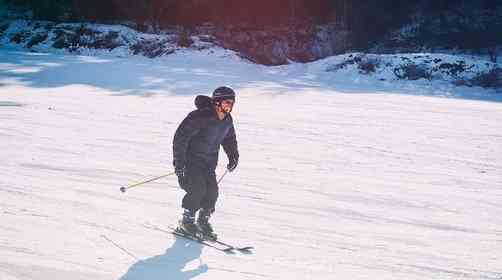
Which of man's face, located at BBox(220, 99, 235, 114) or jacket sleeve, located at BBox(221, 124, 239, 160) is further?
jacket sleeve, located at BBox(221, 124, 239, 160)

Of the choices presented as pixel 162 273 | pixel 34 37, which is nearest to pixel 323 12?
pixel 34 37

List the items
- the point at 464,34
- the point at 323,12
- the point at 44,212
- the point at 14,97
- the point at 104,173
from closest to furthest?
the point at 44,212, the point at 104,173, the point at 14,97, the point at 464,34, the point at 323,12

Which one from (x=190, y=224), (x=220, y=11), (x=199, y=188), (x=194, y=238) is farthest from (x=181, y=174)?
(x=220, y=11)

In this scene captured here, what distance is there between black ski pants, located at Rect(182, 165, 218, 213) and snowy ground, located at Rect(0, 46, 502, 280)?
1.27 feet

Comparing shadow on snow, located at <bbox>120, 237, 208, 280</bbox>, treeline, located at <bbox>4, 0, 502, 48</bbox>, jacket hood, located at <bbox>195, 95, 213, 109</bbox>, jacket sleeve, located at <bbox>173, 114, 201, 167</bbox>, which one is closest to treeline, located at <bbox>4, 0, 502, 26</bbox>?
treeline, located at <bbox>4, 0, 502, 48</bbox>

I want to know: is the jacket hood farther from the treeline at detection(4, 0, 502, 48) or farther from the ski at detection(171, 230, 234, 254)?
the treeline at detection(4, 0, 502, 48)

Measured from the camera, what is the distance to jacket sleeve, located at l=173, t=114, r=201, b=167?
450 cm

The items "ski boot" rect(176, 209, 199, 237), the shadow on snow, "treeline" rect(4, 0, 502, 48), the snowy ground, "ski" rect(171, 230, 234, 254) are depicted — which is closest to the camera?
the shadow on snow

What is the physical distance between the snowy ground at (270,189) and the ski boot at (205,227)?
18cm

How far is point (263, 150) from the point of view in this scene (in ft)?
29.8

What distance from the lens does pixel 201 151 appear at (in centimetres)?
468

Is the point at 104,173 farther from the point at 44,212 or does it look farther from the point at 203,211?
the point at 203,211

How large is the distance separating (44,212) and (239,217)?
2.07 metres

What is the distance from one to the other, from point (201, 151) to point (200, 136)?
0.45 ft
